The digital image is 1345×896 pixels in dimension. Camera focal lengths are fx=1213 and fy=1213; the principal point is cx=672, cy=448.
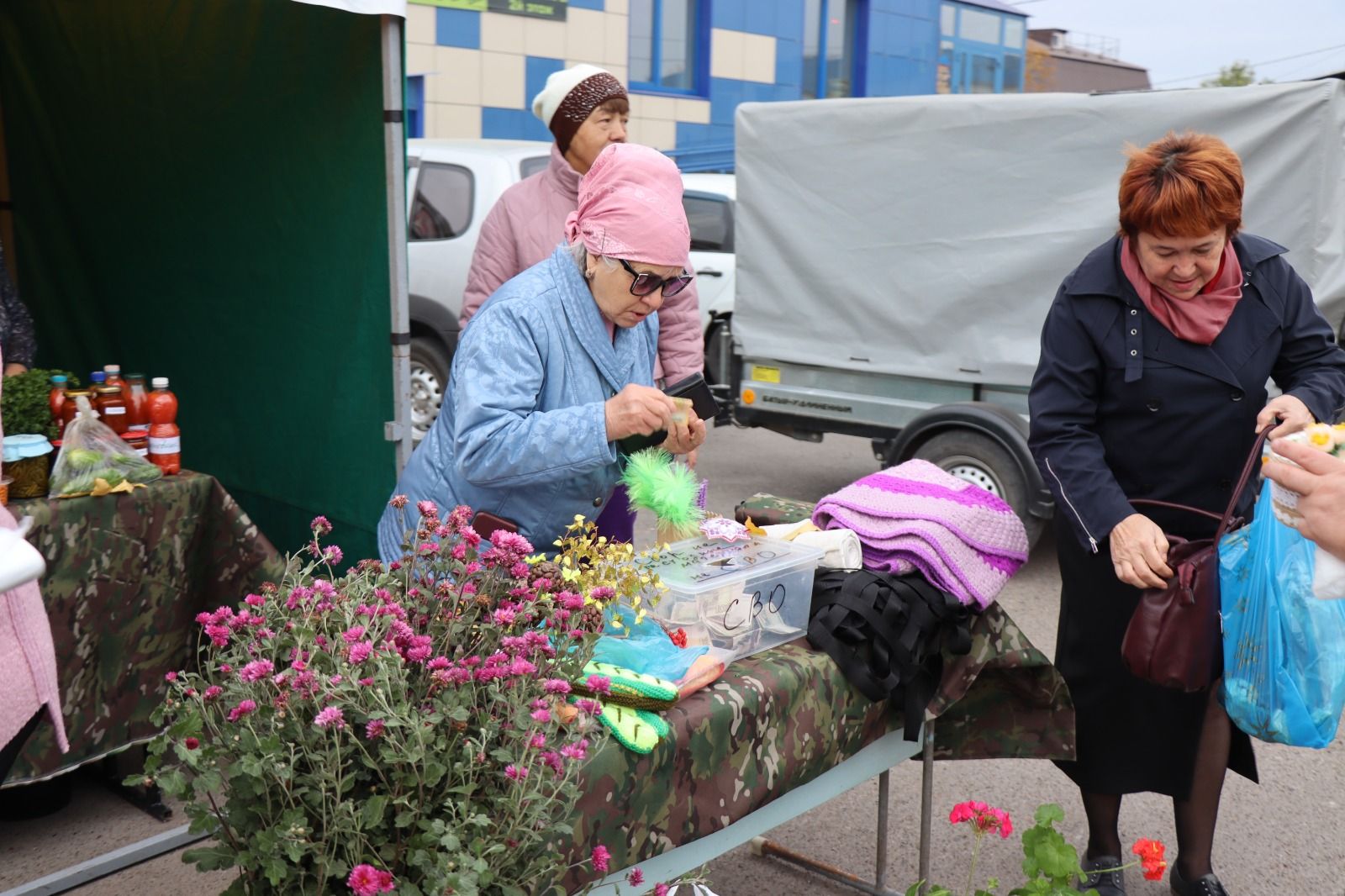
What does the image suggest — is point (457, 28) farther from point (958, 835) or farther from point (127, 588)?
point (958, 835)

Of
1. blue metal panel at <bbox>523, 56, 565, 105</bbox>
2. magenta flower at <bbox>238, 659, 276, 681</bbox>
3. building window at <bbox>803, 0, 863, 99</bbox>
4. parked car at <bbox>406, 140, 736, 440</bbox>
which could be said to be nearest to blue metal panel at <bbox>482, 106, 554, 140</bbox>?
blue metal panel at <bbox>523, 56, 565, 105</bbox>

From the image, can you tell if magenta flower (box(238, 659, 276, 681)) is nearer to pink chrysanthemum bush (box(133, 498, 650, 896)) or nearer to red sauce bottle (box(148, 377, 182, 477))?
pink chrysanthemum bush (box(133, 498, 650, 896))

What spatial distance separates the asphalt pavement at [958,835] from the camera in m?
3.29

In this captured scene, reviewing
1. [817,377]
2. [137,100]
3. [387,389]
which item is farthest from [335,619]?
[817,377]

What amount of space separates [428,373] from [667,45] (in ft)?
37.6

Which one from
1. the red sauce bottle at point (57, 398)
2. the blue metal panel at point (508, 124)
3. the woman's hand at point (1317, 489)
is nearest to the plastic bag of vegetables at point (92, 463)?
the red sauce bottle at point (57, 398)

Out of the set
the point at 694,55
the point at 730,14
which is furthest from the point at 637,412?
the point at 730,14

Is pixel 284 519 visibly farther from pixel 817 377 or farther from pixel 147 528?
pixel 817 377

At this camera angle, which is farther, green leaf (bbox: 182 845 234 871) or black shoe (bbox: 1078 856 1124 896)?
black shoe (bbox: 1078 856 1124 896)

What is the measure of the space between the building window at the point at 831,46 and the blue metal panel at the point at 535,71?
5506 mm

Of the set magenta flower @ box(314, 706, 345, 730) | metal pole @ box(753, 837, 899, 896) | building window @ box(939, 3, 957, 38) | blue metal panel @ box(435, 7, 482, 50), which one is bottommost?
metal pole @ box(753, 837, 899, 896)

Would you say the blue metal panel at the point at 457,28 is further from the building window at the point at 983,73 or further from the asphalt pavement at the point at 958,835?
the asphalt pavement at the point at 958,835

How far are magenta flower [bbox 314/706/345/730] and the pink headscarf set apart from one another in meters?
1.17

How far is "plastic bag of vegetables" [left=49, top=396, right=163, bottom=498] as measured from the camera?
3234 millimetres
